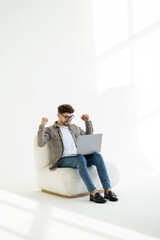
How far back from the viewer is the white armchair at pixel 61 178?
4477 mm

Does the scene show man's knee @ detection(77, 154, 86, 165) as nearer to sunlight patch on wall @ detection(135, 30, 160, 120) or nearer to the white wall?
the white wall

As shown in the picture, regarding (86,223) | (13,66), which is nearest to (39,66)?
(13,66)

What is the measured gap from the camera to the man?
437 centimetres

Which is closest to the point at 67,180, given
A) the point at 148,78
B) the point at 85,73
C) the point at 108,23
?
the point at 85,73

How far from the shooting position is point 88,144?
4.62m

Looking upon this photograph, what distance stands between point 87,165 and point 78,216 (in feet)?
3.41

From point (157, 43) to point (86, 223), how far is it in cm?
433

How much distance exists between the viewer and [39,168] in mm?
4875

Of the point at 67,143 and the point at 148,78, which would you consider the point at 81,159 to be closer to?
the point at 67,143

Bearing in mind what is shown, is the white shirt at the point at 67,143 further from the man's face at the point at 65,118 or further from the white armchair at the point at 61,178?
the white armchair at the point at 61,178

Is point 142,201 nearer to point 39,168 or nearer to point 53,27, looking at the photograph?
point 39,168

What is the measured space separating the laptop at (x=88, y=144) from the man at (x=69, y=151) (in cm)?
6

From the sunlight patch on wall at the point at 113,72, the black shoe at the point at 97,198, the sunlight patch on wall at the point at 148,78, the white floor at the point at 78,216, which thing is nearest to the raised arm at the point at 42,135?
the white floor at the point at 78,216

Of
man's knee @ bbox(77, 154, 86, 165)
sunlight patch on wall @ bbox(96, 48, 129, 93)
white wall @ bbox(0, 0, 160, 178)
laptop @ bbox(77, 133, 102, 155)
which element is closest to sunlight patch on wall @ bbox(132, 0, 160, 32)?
white wall @ bbox(0, 0, 160, 178)
